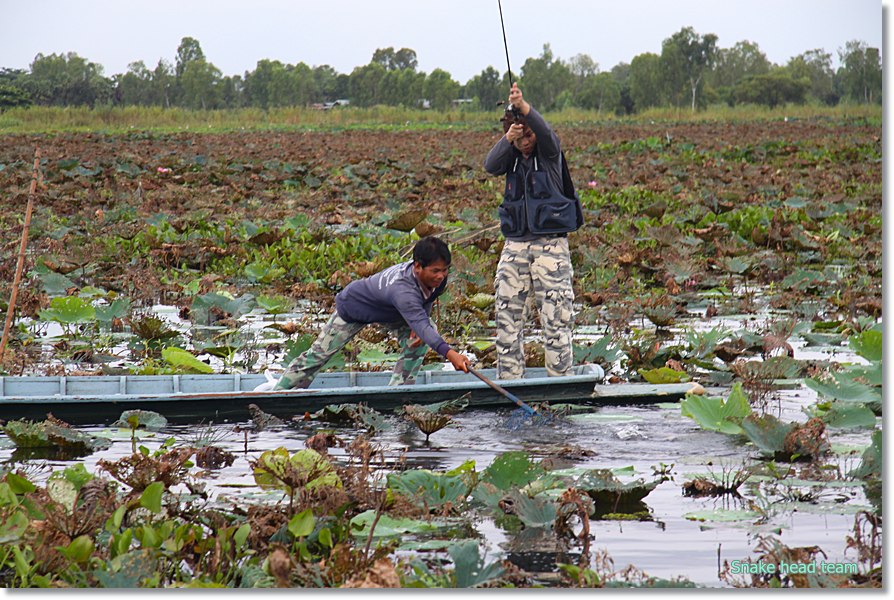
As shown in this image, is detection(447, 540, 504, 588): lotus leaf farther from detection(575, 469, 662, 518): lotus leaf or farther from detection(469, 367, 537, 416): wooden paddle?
detection(469, 367, 537, 416): wooden paddle

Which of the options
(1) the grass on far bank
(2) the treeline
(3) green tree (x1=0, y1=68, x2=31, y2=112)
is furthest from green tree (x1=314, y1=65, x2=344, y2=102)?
(3) green tree (x1=0, y1=68, x2=31, y2=112)

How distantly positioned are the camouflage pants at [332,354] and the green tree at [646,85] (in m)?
43.8

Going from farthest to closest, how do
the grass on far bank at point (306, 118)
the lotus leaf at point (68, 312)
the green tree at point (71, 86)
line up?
the grass on far bank at point (306, 118) < the green tree at point (71, 86) < the lotus leaf at point (68, 312)

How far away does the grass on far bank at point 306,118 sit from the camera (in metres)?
33.9

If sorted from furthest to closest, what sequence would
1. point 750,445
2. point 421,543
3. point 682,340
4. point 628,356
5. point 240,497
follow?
point 682,340 → point 628,356 → point 750,445 → point 240,497 → point 421,543

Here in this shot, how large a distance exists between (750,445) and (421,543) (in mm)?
1895

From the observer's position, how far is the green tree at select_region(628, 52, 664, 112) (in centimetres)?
4853

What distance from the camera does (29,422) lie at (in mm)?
5117

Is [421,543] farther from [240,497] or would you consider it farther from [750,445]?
[750,445]

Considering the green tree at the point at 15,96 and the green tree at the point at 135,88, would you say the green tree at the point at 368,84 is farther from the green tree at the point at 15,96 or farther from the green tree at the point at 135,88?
the green tree at the point at 15,96

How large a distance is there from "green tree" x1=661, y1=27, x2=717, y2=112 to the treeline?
61 mm

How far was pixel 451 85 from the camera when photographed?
196 ft

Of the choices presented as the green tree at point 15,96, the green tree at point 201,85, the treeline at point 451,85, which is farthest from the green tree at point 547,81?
the green tree at point 15,96

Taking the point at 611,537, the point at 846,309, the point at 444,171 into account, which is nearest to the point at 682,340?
the point at 846,309
